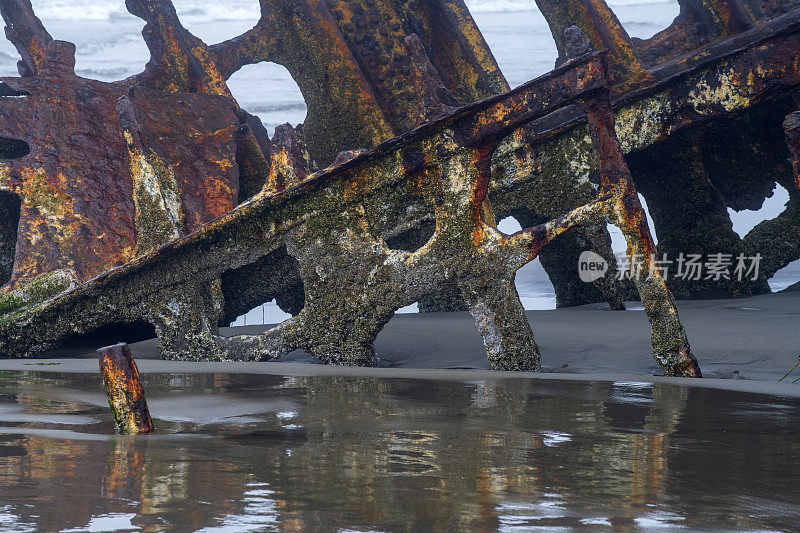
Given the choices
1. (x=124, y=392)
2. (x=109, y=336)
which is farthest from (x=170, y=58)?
(x=124, y=392)

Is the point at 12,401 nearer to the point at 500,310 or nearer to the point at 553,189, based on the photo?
the point at 500,310

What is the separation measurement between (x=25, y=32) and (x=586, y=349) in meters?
5.01

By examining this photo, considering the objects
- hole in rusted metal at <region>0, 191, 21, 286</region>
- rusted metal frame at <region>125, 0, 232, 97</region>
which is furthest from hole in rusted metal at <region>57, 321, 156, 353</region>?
rusted metal frame at <region>125, 0, 232, 97</region>

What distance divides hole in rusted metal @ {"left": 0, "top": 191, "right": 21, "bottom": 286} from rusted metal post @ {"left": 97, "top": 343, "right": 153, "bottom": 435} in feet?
15.0

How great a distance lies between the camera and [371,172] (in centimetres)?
427

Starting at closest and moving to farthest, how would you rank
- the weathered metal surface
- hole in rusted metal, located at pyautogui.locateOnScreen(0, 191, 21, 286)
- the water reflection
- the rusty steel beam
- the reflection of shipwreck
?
the water reflection
the rusty steel beam
the reflection of shipwreck
the weathered metal surface
hole in rusted metal, located at pyautogui.locateOnScreen(0, 191, 21, 286)

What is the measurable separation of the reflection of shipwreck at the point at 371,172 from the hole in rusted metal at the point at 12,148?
0.08 ft

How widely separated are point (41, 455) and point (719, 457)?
153cm

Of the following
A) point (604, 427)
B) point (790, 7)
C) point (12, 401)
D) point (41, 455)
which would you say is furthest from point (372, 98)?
point (41, 455)

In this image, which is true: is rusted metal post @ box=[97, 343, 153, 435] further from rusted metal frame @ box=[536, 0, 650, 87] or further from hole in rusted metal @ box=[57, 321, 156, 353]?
rusted metal frame @ box=[536, 0, 650, 87]

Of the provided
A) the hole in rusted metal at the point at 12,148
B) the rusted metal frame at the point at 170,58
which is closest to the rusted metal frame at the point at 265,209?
the hole in rusted metal at the point at 12,148

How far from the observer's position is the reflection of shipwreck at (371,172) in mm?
3973

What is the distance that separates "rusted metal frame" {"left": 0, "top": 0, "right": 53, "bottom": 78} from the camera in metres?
6.24

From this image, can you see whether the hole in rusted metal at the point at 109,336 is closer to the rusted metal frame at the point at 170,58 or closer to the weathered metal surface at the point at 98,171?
the weathered metal surface at the point at 98,171
